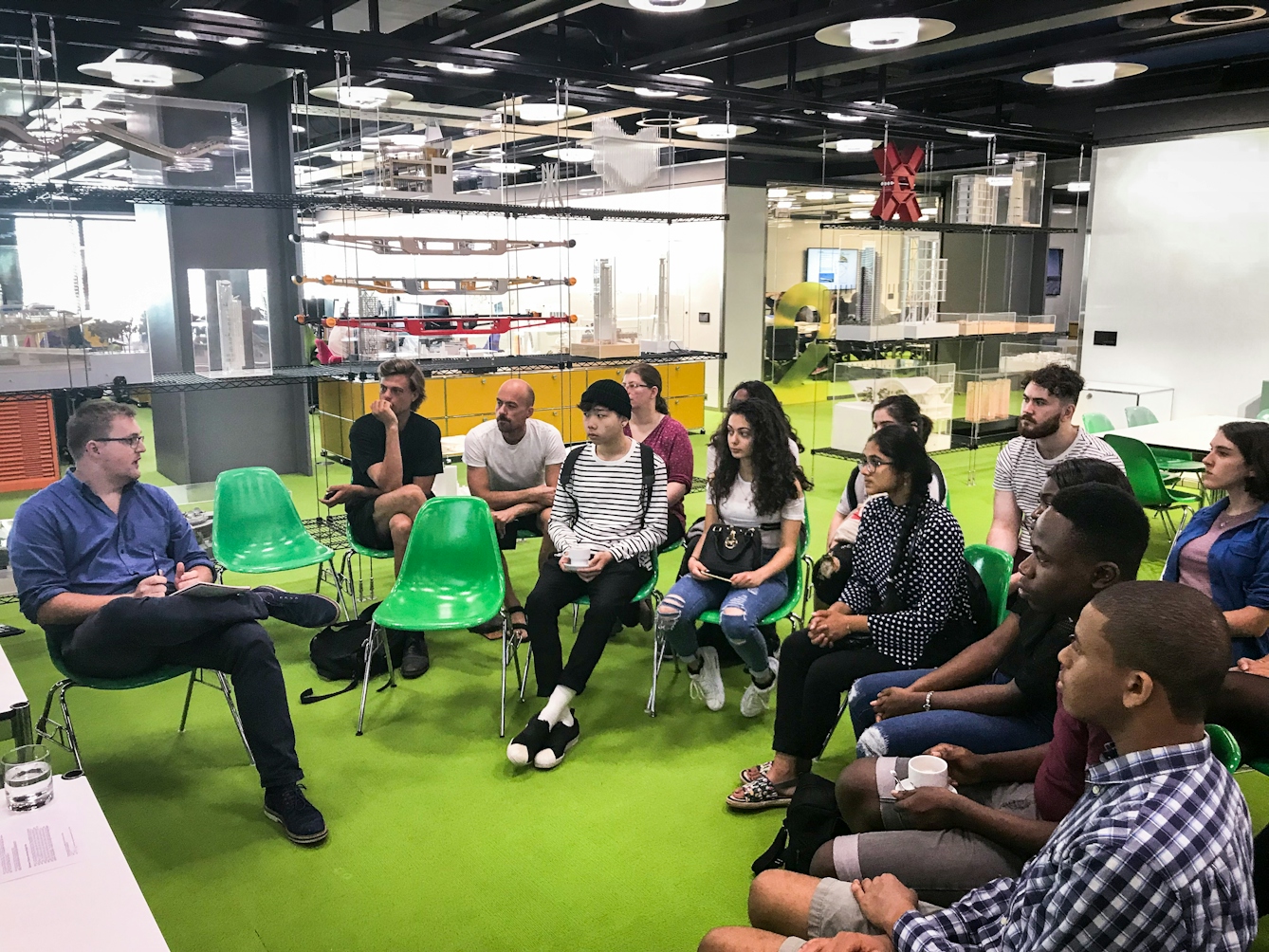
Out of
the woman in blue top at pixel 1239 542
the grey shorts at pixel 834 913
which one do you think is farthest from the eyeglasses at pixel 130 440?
the woman in blue top at pixel 1239 542

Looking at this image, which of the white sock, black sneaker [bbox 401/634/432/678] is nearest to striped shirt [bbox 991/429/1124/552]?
the white sock

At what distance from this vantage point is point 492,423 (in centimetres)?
525

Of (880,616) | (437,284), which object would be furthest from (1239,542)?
(437,284)

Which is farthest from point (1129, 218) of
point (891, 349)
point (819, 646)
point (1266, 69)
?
point (819, 646)

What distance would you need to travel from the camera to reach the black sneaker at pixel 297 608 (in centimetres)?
346

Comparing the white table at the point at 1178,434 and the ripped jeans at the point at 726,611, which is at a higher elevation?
the white table at the point at 1178,434

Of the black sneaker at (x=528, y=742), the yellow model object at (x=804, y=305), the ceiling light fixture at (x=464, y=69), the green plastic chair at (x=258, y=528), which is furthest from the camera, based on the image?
the yellow model object at (x=804, y=305)

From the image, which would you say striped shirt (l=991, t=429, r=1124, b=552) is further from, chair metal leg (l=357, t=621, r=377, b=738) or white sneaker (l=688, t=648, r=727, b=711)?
chair metal leg (l=357, t=621, r=377, b=738)

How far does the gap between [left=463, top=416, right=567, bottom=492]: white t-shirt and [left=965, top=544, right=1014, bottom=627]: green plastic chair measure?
2.36 meters

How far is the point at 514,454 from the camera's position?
5.18m

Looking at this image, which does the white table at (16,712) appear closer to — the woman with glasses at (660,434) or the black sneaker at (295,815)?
the black sneaker at (295,815)

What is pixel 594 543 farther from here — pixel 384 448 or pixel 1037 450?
pixel 1037 450

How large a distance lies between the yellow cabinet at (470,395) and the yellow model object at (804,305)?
25.5 ft

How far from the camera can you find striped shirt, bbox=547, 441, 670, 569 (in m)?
4.32
